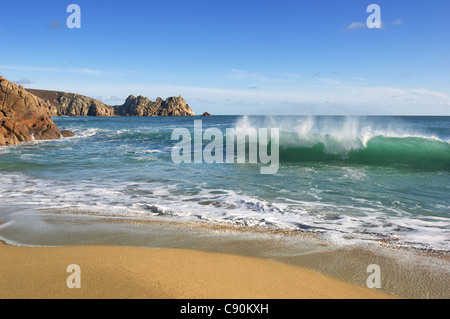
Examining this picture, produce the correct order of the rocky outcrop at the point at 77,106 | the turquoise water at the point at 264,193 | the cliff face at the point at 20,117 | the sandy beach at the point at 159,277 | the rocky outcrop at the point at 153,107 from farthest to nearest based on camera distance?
the rocky outcrop at the point at 153,107
the rocky outcrop at the point at 77,106
the cliff face at the point at 20,117
the turquoise water at the point at 264,193
the sandy beach at the point at 159,277

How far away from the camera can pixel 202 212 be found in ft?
19.3

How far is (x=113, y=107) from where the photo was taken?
141m

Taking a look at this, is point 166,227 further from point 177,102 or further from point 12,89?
point 177,102

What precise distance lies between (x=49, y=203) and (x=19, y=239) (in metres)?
2.28

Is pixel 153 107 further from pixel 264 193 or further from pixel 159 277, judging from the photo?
pixel 159 277

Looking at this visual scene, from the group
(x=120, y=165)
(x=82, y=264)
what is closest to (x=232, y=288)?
(x=82, y=264)

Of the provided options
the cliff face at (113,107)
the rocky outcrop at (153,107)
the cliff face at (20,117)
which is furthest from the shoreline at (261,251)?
the rocky outcrop at (153,107)

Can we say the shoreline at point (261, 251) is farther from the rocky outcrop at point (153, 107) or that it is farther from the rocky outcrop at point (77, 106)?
the rocky outcrop at point (153, 107)

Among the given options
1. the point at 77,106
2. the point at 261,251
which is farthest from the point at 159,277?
the point at 77,106

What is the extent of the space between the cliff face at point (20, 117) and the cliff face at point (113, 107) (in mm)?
109629

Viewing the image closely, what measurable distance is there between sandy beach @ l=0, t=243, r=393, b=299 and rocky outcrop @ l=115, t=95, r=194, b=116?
13592 cm

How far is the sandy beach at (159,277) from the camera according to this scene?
2723 millimetres

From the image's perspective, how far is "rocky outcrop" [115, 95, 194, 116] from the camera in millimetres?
135625

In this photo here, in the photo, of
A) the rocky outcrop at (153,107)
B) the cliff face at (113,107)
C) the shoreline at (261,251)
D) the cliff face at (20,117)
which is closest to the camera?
the shoreline at (261,251)
